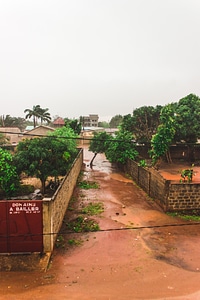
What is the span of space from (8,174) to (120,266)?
7.47m

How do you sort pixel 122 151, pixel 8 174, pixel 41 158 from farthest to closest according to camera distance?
1. pixel 122 151
2. pixel 41 158
3. pixel 8 174

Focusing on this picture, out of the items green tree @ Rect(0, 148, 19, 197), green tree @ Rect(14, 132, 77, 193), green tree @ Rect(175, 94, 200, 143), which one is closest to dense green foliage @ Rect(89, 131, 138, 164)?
green tree @ Rect(175, 94, 200, 143)

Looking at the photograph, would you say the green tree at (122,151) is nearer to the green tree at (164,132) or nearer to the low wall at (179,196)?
the green tree at (164,132)

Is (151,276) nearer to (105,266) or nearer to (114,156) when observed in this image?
(105,266)

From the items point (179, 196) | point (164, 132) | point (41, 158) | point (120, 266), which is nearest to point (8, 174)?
point (41, 158)

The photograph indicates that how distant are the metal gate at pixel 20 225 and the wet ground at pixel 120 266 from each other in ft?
3.11

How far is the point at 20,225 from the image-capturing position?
8445mm

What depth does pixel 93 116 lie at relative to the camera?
9094 cm

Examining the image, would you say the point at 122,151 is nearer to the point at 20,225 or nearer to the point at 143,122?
the point at 143,122

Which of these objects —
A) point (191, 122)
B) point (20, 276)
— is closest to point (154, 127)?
point (191, 122)

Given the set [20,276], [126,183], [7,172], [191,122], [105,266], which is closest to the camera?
[20,276]

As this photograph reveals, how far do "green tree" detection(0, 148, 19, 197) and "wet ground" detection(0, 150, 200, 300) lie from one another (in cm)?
326

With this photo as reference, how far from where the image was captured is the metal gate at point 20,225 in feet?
27.5

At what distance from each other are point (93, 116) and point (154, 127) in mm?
62111
